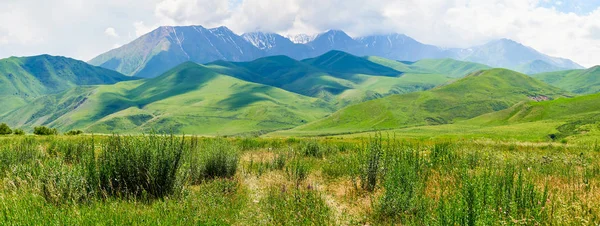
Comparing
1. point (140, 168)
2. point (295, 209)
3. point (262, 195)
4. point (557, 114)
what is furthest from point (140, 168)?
point (557, 114)

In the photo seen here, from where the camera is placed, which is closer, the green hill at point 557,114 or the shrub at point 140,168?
the shrub at point 140,168

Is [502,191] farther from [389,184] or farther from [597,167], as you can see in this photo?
[597,167]

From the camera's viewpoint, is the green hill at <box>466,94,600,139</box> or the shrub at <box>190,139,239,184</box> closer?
the shrub at <box>190,139,239,184</box>

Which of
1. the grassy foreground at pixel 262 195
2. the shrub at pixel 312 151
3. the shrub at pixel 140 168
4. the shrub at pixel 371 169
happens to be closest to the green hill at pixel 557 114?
the shrub at pixel 312 151

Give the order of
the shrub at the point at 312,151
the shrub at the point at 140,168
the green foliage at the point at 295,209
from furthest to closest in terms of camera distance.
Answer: the shrub at the point at 312,151
the shrub at the point at 140,168
the green foliage at the point at 295,209

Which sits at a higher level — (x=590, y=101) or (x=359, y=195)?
(x=590, y=101)

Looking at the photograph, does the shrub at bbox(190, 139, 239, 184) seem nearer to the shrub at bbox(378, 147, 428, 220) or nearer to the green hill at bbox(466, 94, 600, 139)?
A: the shrub at bbox(378, 147, 428, 220)

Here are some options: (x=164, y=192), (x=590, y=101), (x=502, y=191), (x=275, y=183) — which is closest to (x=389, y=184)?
(x=502, y=191)

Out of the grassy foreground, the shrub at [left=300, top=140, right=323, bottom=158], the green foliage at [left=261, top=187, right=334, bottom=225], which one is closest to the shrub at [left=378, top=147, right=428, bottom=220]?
the grassy foreground

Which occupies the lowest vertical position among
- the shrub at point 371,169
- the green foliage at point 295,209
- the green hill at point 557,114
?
the green foliage at point 295,209

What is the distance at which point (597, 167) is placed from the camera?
414 inches

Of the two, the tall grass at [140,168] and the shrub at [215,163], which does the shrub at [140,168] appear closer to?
the tall grass at [140,168]

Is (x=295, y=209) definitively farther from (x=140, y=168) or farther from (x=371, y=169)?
(x=140, y=168)

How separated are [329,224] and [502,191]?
357 cm
